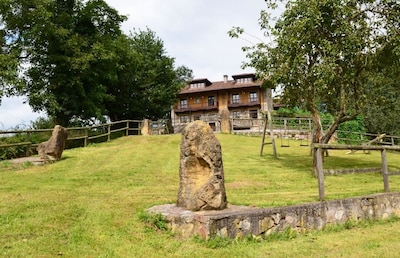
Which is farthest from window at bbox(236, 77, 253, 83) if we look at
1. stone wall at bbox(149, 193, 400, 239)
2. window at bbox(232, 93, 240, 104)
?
stone wall at bbox(149, 193, 400, 239)

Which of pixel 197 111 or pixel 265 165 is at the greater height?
pixel 197 111

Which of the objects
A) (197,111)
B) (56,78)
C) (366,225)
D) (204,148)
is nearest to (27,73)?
(56,78)

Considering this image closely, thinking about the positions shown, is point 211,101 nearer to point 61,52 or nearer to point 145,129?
point 145,129

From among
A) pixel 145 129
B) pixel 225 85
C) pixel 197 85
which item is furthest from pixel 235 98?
pixel 145 129

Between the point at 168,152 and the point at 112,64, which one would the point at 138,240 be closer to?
the point at 168,152

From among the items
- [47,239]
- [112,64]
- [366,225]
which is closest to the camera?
[47,239]

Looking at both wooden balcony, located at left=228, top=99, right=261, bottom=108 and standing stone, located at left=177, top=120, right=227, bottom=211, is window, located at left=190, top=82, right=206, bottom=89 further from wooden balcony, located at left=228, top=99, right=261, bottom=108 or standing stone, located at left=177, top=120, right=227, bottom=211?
standing stone, located at left=177, top=120, right=227, bottom=211

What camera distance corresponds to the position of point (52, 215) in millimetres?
7062

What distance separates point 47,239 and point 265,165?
1156 centimetres

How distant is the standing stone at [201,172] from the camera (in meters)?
6.90

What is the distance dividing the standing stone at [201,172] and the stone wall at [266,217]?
0.21m

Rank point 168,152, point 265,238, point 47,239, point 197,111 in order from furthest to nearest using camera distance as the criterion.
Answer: point 197,111
point 168,152
point 265,238
point 47,239

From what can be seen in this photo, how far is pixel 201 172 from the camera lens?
717cm

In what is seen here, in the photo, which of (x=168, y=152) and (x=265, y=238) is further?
(x=168, y=152)
